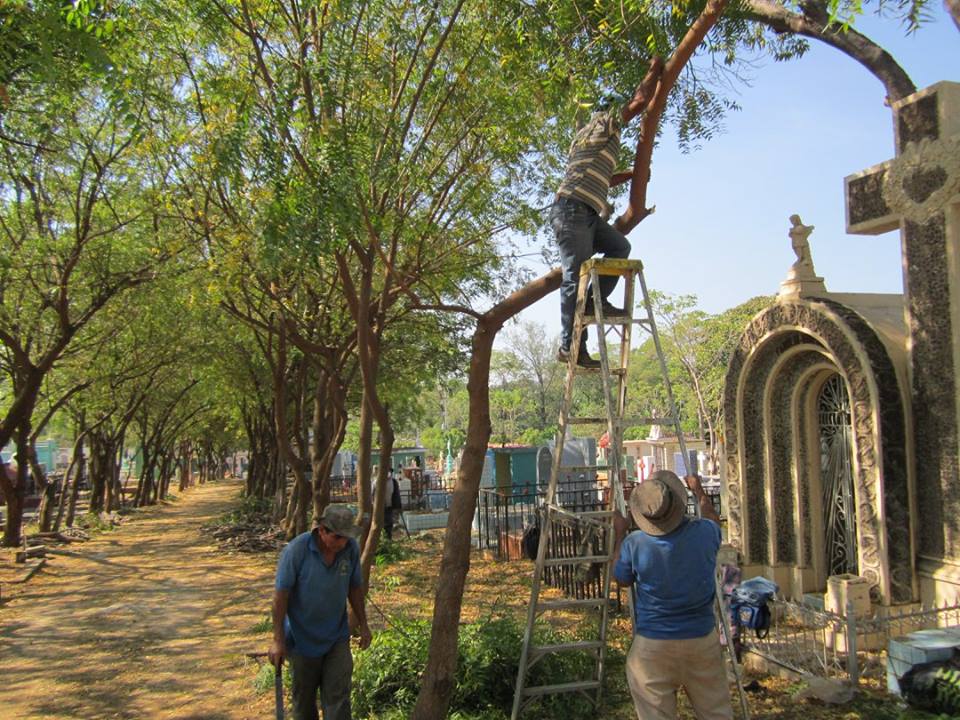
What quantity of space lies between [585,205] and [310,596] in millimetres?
3337

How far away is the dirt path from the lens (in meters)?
7.58

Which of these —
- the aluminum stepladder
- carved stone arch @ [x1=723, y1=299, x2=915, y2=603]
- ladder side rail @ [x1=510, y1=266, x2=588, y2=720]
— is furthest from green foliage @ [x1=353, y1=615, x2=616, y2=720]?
carved stone arch @ [x1=723, y1=299, x2=915, y2=603]

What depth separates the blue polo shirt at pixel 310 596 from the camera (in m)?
4.91

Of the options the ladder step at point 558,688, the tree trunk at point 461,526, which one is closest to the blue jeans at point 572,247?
the tree trunk at point 461,526

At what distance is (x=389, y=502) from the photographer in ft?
67.1

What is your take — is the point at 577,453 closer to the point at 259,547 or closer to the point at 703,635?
the point at 259,547

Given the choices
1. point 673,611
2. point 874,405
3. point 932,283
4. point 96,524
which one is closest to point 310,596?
point 673,611

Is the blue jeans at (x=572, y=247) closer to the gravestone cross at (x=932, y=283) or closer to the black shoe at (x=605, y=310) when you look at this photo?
the black shoe at (x=605, y=310)

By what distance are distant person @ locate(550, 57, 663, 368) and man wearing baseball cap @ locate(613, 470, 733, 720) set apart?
1.79 meters

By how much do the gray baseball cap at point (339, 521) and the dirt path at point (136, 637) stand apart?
3.08 meters

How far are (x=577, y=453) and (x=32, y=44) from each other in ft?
93.9

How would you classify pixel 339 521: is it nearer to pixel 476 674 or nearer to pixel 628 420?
pixel 628 420

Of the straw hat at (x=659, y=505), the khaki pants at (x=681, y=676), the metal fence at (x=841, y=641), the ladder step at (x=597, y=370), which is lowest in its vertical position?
the metal fence at (x=841, y=641)

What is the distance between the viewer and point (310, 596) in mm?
4906
